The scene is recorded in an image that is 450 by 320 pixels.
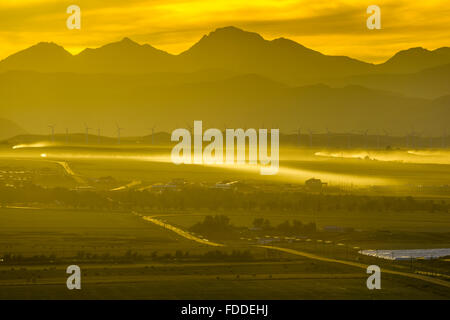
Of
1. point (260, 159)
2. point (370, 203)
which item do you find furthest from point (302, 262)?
point (260, 159)

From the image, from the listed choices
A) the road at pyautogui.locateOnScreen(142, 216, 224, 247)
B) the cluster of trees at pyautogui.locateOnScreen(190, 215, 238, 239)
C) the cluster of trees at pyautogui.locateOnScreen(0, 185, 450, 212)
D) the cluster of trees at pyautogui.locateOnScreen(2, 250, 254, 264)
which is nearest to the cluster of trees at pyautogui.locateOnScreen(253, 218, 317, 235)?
the cluster of trees at pyautogui.locateOnScreen(190, 215, 238, 239)

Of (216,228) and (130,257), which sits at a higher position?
(216,228)

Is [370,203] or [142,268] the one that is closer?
[142,268]

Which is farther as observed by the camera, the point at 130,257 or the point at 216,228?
the point at 216,228

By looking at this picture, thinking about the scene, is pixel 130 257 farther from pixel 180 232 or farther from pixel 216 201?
pixel 216 201

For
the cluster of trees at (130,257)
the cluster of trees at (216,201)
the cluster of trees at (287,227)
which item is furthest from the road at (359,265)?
the cluster of trees at (216,201)

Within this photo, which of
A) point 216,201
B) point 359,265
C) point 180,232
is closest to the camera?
point 359,265

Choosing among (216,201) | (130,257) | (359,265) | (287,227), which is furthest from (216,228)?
(216,201)

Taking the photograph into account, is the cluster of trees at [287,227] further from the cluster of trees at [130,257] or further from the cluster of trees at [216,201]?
the cluster of trees at [216,201]
